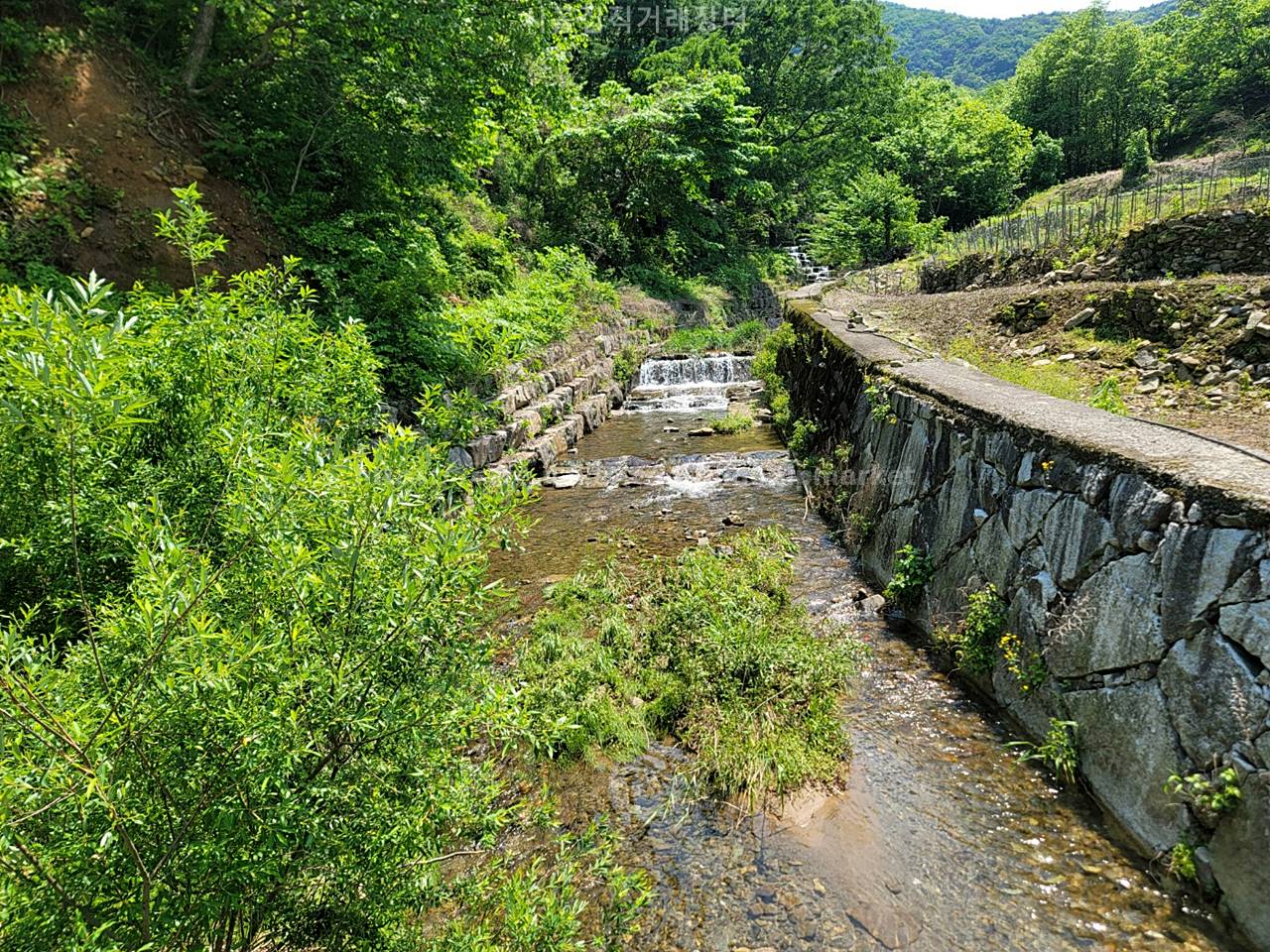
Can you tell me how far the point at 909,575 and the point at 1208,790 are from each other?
2.54m

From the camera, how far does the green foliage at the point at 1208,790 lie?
2.37 m

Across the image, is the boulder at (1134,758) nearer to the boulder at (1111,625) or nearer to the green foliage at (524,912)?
the boulder at (1111,625)

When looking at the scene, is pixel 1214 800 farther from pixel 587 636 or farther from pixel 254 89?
pixel 254 89

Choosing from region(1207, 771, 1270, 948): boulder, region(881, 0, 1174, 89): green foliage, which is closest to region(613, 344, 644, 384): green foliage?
region(1207, 771, 1270, 948): boulder

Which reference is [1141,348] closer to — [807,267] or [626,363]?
[626,363]

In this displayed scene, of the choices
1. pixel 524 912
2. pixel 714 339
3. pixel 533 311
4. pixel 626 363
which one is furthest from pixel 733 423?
pixel 524 912

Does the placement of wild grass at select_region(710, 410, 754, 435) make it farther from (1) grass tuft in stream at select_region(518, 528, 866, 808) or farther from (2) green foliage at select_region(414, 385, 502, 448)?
(2) green foliage at select_region(414, 385, 502, 448)

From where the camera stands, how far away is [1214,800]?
A: 7.91 ft

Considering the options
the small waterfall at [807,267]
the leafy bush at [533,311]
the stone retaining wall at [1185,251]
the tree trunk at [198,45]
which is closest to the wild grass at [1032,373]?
the stone retaining wall at [1185,251]

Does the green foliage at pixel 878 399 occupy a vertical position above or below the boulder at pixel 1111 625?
above

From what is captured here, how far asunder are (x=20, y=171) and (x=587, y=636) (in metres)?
7.30

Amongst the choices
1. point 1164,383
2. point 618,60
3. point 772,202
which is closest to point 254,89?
point 1164,383

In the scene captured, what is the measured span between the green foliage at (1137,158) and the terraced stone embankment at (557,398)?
89.4 feet

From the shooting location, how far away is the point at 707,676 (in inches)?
166
